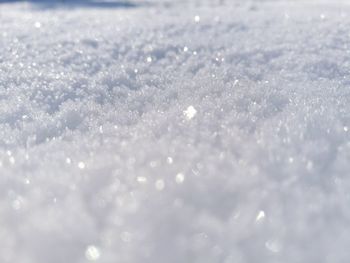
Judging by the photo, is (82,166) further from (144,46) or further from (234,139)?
(144,46)

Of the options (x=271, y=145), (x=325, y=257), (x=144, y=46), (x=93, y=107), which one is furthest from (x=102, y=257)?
(x=144, y=46)

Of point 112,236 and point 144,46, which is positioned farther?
point 144,46

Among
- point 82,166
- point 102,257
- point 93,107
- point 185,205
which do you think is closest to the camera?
point 102,257

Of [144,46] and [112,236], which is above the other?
[144,46]

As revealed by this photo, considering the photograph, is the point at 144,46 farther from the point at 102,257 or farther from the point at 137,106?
the point at 102,257

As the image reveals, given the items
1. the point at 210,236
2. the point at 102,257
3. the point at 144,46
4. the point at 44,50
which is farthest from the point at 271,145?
the point at 44,50

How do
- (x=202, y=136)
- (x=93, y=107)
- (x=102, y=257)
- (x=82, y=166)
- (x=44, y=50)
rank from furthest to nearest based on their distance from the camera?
(x=44, y=50) → (x=93, y=107) → (x=202, y=136) → (x=82, y=166) → (x=102, y=257)
